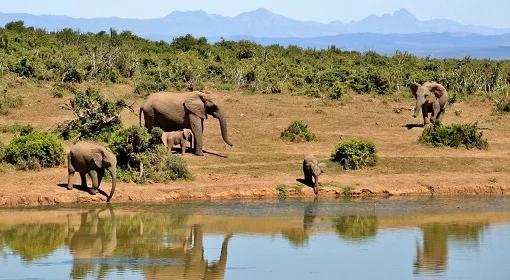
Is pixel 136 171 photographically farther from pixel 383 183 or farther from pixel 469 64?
pixel 469 64

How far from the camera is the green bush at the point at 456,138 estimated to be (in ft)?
116

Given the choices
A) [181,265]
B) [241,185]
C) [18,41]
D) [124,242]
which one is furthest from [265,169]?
[18,41]

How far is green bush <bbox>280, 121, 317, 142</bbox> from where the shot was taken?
3600 cm

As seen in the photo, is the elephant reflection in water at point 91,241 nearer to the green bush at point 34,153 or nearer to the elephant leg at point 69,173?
the elephant leg at point 69,173

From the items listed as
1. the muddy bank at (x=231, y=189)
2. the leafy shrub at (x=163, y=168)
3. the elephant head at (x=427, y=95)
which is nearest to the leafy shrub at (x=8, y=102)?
the muddy bank at (x=231, y=189)

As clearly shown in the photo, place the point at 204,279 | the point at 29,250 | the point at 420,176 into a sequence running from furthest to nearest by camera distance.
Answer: the point at 420,176
the point at 29,250
the point at 204,279

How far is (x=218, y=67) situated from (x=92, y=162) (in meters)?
25.6

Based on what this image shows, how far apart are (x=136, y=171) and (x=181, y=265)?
8.86 meters

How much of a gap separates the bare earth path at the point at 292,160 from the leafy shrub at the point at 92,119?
222cm

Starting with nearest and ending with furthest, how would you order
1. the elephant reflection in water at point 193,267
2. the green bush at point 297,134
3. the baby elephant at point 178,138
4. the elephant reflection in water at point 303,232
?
the elephant reflection in water at point 193,267 < the elephant reflection in water at point 303,232 < the baby elephant at point 178,138 < the green bush at point 297,134

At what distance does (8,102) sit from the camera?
40375 mm

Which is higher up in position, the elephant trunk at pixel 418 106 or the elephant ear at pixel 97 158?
the elephant trunk at pixel 418 106

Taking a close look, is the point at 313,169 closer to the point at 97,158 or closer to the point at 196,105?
the point at 196,105

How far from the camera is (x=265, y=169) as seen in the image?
104 feet
